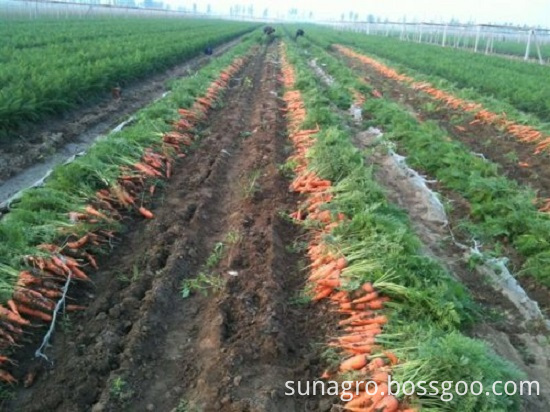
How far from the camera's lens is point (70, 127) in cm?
1127

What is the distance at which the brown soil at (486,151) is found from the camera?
6673mm

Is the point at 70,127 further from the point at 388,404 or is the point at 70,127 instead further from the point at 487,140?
the point at 388,404

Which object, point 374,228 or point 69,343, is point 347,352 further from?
point 69,343

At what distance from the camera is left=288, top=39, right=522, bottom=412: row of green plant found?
12.3ft

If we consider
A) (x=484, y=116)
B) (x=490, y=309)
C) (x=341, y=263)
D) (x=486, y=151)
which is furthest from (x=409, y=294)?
(x=484, y=116)

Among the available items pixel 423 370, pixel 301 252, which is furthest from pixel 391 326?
pixel 301 252

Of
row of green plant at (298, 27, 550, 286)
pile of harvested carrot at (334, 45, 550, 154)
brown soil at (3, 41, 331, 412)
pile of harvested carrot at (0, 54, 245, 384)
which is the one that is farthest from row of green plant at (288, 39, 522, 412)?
pile of harvested carrot at (334, 45, 550, 154)

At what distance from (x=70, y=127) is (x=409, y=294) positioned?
9.06 metres

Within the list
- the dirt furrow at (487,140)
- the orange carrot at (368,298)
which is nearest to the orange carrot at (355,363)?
the orange carrot at (368,298)

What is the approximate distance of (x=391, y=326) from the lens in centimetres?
456

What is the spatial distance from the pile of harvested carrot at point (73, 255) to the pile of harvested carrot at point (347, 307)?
240cm

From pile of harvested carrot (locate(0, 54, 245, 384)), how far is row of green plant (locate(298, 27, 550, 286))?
4814mm

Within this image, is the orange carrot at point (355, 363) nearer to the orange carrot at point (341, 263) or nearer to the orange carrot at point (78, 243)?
the orange carrot at point (341, 263)

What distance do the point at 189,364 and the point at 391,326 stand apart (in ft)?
6.05
